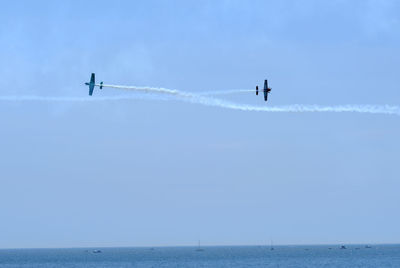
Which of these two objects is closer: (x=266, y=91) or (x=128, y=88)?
(x=128, y=88)

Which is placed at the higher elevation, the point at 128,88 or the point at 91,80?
the point at 91,80

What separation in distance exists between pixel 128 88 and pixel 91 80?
88.3 feet

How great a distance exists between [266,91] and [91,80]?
33193mm

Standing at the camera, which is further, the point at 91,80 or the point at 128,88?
the point at 91,80

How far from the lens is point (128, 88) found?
101125 millimetres

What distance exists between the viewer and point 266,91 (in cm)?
12381

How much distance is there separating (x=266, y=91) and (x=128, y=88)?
32.6 m

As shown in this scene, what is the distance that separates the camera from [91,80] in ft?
413
